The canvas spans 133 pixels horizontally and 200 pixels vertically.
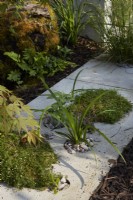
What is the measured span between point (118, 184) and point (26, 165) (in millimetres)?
695

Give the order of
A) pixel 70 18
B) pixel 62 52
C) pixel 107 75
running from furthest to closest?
pixel 70 18 → pixel 62 52 → pixel 107 75

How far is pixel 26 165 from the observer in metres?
2.88

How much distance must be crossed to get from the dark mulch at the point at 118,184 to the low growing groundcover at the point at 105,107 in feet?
1.93

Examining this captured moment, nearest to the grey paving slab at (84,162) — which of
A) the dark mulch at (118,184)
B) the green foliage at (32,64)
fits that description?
the dark mulch at (118,184)

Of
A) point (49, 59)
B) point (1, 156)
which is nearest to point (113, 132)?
point (1, 156)

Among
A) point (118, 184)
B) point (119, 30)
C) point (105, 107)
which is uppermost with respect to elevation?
point (119, 30)

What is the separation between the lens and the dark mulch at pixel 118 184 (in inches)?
106

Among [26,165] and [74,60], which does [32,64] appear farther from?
[26,165]

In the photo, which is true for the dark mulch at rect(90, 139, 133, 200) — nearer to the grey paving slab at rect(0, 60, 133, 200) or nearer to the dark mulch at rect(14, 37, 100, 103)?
the grey paving slab at rect(0, 60, 133, 200)

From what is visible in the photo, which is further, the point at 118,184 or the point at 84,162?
the point at 84,162

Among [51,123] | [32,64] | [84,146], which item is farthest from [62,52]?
[84,146]

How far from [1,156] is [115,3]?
2.90 metres

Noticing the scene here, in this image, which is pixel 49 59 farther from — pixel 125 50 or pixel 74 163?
pixel 74 163

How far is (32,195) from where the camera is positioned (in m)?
2.69
